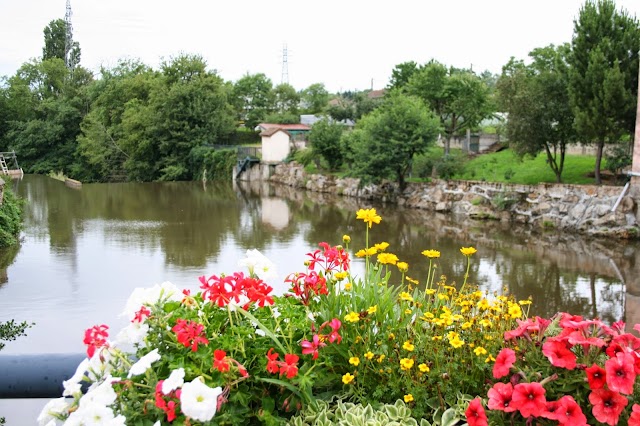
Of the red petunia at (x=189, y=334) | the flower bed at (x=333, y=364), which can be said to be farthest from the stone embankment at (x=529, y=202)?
the red petunia at (x=189, y=334)

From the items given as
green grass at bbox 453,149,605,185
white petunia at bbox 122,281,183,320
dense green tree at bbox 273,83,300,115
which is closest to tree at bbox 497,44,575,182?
green grass at bbox 453,149,605,185

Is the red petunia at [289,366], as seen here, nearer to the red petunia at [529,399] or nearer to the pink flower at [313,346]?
the pink flower at [313,346]

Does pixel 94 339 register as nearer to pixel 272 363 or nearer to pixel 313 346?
pixel 272 363

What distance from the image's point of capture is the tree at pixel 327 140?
30250 mm

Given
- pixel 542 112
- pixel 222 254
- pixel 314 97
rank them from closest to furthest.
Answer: pixel 222 254, pixel 542 112, pixel 314 97

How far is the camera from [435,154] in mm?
25359

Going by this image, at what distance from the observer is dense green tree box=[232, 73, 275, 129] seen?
48.2m

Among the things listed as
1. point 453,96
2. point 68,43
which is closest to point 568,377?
point 453,96

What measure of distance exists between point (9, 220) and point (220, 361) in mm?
14551

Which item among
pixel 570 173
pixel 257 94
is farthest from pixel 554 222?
pixel 257 94

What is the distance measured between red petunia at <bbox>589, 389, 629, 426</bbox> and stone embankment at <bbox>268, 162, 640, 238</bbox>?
15.9 m

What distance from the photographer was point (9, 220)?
47.1 ft

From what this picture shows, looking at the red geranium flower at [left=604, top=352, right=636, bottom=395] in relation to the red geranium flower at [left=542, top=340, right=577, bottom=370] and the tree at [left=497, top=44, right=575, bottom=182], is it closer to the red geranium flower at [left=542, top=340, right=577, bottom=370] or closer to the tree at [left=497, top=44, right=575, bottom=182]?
the red geranium flower at [left=542, top=340, right=577, bottom=370]

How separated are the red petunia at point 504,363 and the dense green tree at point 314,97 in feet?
160
